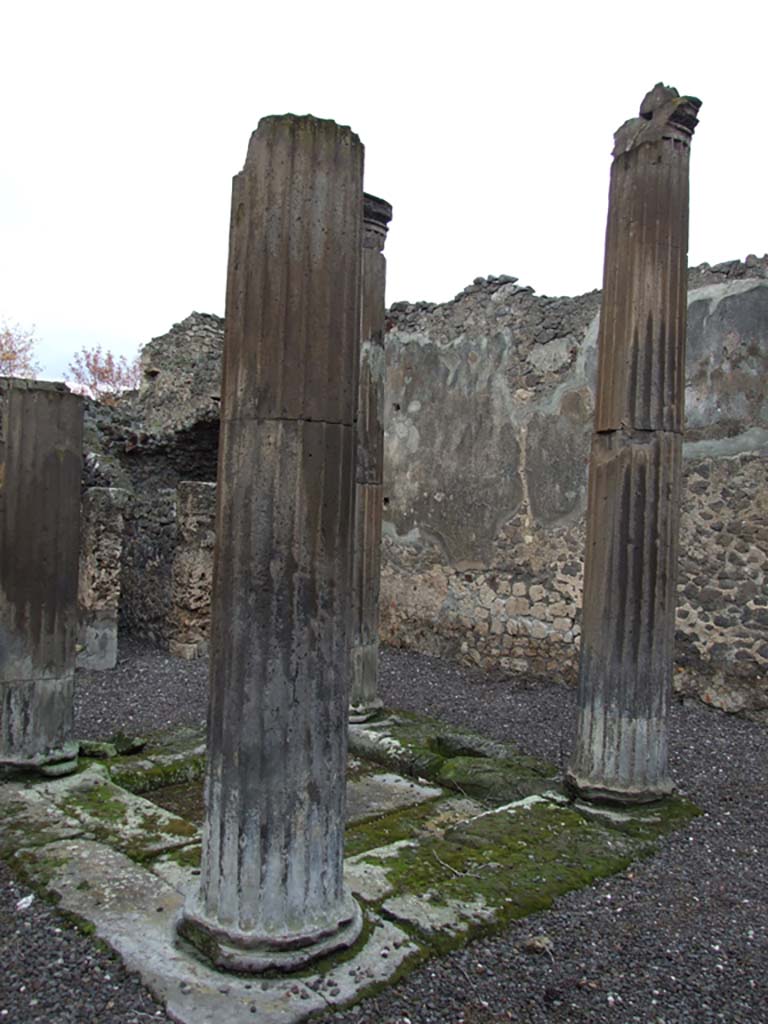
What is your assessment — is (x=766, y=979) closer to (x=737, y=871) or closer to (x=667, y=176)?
(x=737, y=871)

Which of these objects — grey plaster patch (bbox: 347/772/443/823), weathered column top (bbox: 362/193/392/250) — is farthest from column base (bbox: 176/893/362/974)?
weathered column top (bbox: 362/193/392/250)

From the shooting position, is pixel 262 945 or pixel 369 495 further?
pixel 369 495

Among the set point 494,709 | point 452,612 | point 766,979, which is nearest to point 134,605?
point 452,612

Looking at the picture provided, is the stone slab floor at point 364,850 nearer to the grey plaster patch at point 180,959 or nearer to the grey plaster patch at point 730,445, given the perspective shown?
the grey plaster patch at point 180,959

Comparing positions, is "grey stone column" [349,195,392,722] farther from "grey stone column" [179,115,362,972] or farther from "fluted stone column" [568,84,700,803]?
"grey stone column" [179,115,362,972]

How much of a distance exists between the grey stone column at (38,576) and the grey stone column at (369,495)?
215 centimetres

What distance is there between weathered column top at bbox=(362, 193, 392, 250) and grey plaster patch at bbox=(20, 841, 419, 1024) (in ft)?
15.0

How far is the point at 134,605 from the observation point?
33.8 ft

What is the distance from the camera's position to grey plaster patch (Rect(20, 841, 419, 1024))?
2609mm

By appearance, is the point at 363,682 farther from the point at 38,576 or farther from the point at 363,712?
the point at 38,576

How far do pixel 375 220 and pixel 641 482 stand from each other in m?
3.09

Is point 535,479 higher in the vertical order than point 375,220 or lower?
lower

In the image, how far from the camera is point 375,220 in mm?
6398

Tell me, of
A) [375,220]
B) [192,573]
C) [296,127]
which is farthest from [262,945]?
[192,573]
